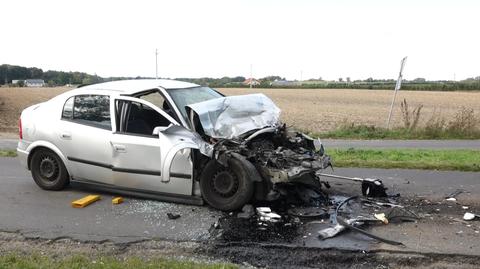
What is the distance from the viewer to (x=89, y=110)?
7152 mm

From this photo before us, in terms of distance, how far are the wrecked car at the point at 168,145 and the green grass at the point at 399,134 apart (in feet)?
35.3

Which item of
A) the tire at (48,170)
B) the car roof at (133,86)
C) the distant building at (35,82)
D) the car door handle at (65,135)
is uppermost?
the car roof at (133,86)

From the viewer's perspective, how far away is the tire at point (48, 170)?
24.1 feet

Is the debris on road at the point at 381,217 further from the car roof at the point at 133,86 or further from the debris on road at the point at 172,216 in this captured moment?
the car roof at the point at 133,86

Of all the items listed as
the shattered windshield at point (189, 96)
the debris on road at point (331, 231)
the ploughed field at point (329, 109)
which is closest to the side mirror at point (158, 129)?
the shattered windshield at point (189, 96)

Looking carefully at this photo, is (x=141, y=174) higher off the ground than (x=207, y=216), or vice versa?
(x=141, y=174)

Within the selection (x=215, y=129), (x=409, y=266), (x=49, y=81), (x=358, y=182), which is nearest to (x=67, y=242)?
(x=215, y=129)

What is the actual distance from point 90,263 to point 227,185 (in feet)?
7.03

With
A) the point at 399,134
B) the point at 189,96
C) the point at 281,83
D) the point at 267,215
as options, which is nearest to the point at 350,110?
the point at 399,134

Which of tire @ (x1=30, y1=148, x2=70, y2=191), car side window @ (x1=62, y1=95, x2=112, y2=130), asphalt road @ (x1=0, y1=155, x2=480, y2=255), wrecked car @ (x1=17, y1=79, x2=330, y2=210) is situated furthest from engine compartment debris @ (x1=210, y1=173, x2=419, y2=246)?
tire @ (x1=30, y1=148, x2=70, y2=191)

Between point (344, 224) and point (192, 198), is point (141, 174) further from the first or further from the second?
point (344, 224)

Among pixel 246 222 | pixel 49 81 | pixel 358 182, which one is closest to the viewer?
pixel 246 222

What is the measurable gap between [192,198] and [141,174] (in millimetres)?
749

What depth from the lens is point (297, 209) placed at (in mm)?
6188
